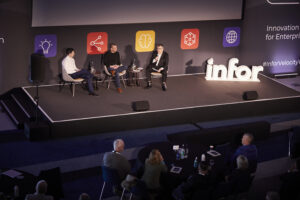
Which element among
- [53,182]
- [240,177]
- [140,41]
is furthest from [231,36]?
[53,182]

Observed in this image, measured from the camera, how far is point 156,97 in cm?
1129

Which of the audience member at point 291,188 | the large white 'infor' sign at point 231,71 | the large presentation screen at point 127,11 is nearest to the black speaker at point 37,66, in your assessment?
the large presentation screen at point 127,11

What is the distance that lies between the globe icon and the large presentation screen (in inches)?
16.6

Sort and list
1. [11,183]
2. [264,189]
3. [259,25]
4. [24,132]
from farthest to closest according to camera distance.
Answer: [259,25] → [24,132] → [264,189] → [11,183]

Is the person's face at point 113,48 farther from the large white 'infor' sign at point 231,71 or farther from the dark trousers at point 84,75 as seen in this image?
the large white 'infor' sign at point 231,71

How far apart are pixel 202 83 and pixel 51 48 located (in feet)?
12.2

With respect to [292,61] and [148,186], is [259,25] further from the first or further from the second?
[148,186]

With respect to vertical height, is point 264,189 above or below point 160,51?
below

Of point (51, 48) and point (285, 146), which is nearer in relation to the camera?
point (285, 146)

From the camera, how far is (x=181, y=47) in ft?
42.2

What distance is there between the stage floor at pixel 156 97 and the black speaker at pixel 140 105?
0.12 meters

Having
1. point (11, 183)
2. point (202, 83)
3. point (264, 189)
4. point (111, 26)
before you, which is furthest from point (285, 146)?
point (11, 183)

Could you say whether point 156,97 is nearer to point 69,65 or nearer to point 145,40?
point 145,40

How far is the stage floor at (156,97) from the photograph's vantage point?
33.5ft
